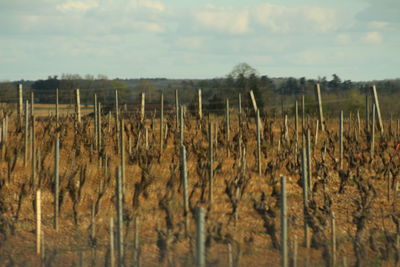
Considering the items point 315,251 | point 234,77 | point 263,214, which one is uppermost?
point 234,77

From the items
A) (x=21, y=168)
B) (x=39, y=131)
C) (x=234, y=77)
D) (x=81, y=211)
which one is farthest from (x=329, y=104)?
(x=81, y=211)

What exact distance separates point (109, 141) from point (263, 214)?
7.15m

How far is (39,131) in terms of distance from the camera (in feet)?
48.3

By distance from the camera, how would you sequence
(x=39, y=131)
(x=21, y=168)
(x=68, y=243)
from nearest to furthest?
(x=68, y=243) < (x=21, y=168) < (x=39, y=131)

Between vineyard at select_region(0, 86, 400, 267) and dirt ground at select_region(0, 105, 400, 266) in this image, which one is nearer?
vineyard at select_region(0, 86, 400, 267)

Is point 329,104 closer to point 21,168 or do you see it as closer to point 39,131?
point 39,131

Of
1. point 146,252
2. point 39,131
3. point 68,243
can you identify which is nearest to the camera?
point 146,252

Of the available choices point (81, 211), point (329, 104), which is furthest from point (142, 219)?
point (329, 104)

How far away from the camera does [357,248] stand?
239 inches

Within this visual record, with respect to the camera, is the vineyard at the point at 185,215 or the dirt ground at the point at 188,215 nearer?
the vineyard at the point at 185,215

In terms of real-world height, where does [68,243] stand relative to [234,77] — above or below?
below

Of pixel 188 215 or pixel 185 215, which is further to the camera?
pixel 188 215

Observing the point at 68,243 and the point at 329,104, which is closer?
the point at 68,243

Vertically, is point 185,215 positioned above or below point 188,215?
above
